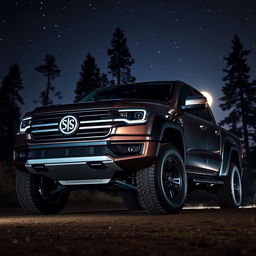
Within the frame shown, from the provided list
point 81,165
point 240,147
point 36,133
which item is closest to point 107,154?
point 81,165

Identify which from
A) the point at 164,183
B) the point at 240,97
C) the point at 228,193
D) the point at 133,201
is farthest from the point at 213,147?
the point at 240,97

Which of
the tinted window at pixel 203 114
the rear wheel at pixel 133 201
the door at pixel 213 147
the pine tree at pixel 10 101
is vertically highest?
the pine tree at pixel 10 101

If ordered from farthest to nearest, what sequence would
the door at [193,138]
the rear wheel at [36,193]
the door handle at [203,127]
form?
the door handle at [203,127] < the door at [193,138] < the rear wheel at [36,193]

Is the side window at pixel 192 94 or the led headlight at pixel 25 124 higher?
the side window at pixel 192 94

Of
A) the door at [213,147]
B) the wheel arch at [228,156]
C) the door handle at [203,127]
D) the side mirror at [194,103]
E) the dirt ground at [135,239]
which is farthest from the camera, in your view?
the wheel arch at [228,156]

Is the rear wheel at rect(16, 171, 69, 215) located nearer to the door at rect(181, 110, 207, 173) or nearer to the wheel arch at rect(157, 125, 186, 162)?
the wheel arch at rect(157, 125, 186, 162)

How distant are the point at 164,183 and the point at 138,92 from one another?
2.10 metres

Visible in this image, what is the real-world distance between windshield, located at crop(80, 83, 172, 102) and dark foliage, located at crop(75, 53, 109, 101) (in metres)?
43.1

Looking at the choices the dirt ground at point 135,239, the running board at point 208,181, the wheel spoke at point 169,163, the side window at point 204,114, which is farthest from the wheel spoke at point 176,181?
the side window at point 204,114

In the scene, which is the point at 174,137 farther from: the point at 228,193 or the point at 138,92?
the point at 228,193

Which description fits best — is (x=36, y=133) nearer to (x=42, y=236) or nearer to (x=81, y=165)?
(x=81, y=165)

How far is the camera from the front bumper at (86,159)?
7438mm

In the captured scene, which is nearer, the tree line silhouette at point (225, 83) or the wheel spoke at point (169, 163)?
the wheel spoke at point (169, 163)

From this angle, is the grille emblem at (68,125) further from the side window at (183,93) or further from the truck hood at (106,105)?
the side window at (183,93)
